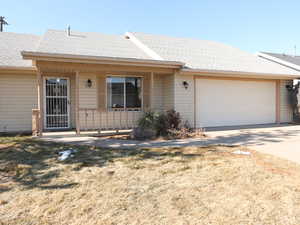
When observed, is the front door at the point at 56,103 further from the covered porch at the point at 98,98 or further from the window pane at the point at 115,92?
the window pane at the point at 115,92

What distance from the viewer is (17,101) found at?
8297mm

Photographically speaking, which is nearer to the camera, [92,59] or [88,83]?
[92,59]

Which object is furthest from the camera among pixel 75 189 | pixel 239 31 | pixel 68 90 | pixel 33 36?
pixel 239 31

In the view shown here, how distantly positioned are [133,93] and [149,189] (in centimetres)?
619

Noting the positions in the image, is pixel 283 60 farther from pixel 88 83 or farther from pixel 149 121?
pixel 88 83

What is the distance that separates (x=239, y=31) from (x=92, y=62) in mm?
12870

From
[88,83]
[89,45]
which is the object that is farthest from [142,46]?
[88,83]

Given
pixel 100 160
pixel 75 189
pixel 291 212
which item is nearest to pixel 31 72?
pixel 100 160

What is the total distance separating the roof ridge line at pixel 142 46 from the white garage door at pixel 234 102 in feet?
6.86

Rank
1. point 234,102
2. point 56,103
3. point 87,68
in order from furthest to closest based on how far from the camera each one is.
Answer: point 234,102 → point 56,103 → point 87,68

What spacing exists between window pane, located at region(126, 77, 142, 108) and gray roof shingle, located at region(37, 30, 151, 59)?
990 millimetres

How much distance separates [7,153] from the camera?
5258mm

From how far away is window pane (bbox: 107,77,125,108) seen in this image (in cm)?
880

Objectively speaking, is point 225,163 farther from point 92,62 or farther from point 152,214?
point 92,62
